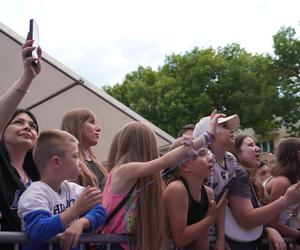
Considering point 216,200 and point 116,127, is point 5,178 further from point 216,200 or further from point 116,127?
point 116,127

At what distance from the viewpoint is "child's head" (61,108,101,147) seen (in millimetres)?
3893

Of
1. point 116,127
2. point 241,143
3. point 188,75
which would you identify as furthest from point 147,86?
point 241,143

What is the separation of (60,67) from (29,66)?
4085 millimetres

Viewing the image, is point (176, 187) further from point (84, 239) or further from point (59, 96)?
point (59, 96)

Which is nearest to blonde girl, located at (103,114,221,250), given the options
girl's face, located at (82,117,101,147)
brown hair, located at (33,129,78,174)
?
brown hair, located at (33,129,78,174)

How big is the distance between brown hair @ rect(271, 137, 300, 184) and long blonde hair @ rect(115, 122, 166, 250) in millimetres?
1495

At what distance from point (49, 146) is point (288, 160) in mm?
2247

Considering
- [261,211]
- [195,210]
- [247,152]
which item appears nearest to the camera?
[195,210]

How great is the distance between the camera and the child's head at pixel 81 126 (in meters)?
3.89

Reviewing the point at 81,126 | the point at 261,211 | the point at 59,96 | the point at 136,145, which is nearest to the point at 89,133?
the point at 81,126

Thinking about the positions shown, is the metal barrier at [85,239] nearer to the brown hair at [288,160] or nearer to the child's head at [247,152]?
the child's head at [247,152]

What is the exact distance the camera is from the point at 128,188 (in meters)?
3.11

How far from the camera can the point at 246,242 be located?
12.2ft

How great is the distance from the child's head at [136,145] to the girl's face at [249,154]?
1.37m
